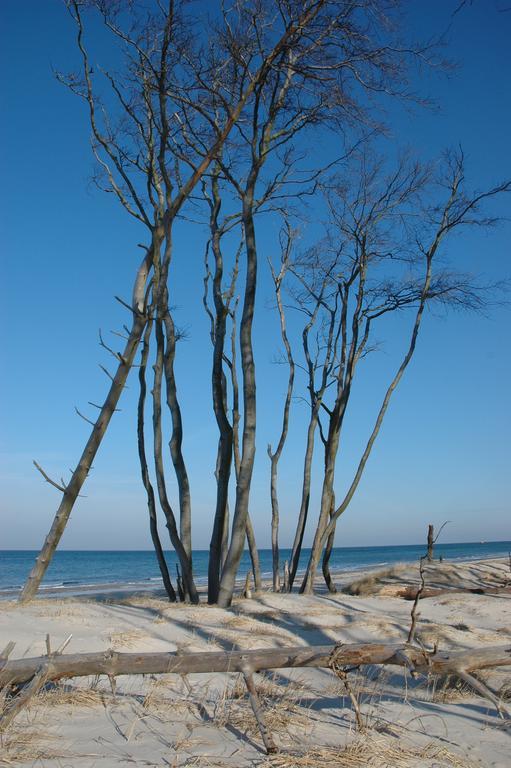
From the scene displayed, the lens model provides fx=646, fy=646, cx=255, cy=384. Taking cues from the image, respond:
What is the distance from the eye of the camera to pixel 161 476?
10867 millimetres

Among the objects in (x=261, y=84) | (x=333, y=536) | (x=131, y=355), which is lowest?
(x=333, y=536)

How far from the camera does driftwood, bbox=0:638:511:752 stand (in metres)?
4.13

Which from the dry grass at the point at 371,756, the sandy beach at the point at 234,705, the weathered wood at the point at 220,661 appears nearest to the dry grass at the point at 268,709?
the sandy beach at the point at 234,705

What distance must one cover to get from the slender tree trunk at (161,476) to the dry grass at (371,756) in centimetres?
703

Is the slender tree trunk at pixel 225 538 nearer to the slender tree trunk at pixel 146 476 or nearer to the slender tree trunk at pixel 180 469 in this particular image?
the slender tree trunk at pixel 180 469

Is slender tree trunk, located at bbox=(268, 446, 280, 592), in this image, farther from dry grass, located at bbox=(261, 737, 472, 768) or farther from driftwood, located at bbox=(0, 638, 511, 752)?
dry grass, located at bbox=(261, 737, 472, 768)

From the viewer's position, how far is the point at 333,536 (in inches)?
533

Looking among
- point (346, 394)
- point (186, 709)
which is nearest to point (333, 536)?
point (346, 394)

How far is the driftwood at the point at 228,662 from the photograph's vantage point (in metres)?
4.13

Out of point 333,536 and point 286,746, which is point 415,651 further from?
point 333,536

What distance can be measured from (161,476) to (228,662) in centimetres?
672

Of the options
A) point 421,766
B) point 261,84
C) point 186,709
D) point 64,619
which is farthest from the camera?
point 261,84

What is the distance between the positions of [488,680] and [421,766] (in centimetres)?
319

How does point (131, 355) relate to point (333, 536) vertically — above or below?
above
